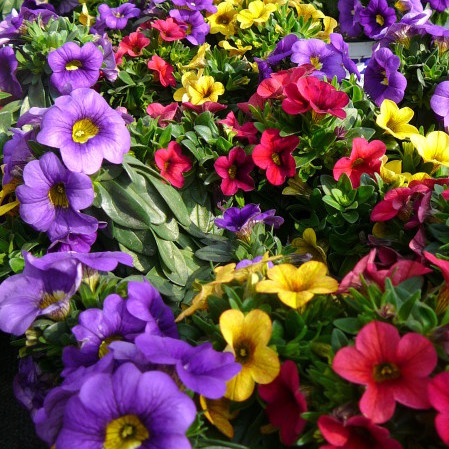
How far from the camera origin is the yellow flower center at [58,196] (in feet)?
4.75

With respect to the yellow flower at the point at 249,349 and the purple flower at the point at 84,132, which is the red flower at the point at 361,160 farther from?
the yellow flower at the point at 249,349

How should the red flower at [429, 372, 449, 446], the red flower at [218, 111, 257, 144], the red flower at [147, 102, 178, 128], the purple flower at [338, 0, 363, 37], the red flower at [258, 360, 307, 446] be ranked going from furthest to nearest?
the purple flower at [338, 0, 363, 37] < the red flower at [147, 102, 178, 128] < the red flower at [218, 111, 257, 144] < the red flower at [258, 360, 307, 446] < the red flower at [429, 372, 449, 446]

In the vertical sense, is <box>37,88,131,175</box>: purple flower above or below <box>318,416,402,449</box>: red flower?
above

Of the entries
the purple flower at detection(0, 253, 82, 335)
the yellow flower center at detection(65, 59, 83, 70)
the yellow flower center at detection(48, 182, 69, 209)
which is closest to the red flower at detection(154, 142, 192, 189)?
the yellow flower center at detection(48, 182, 69, 209)

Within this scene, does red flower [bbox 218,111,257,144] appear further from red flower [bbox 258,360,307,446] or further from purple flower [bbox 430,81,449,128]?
red flower [bbox 258,360,307,446]

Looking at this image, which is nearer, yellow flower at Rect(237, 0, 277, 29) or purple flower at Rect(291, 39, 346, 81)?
purple flower at Rect(291, 39, 346, 81)

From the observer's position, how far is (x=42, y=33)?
6.31 feet

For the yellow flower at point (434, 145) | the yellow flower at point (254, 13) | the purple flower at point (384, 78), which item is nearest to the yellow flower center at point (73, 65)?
the yellow flower at point (254, 13)

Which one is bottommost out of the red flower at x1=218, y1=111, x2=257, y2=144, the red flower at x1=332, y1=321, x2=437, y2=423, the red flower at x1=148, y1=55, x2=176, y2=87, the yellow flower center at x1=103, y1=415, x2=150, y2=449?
the red flower at x1=148, y1=55, x2=176, y2=87

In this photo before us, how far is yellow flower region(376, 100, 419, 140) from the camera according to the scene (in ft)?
5.65

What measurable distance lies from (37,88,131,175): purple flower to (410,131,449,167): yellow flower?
808 mm

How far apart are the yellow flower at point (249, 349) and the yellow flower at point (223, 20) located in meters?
1.69

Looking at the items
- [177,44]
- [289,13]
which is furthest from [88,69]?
[289,13]

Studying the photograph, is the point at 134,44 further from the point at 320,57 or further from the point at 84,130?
the point at 84,130
